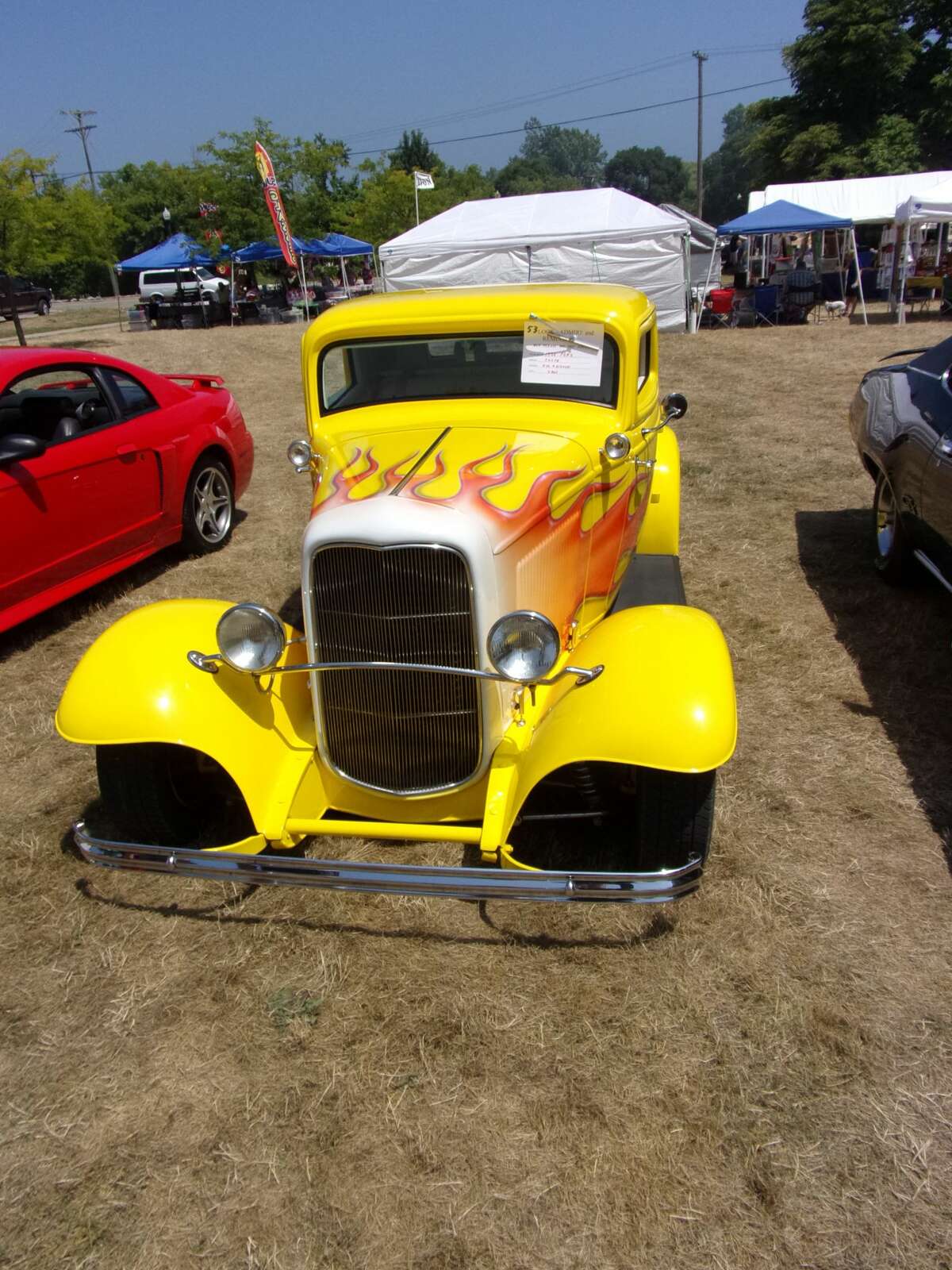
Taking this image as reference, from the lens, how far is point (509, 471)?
3096 millimetres

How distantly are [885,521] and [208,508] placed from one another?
4798mm

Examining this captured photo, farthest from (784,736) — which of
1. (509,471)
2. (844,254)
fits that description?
(844,254)

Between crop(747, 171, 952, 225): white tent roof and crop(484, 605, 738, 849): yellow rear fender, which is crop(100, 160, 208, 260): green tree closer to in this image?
crop(747, 171, 952, 225): white tent roof

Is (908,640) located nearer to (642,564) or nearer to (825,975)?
(642,564)

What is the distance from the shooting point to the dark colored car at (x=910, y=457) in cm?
457

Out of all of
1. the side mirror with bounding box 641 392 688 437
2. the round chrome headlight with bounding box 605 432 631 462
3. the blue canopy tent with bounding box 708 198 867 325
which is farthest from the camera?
the blue canopy tent with bounding box 708 198 867 325

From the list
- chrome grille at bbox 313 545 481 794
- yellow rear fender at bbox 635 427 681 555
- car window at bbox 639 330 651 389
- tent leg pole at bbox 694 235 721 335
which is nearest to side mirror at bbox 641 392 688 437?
car window at bbox 639 330 651 389

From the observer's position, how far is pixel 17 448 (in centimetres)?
479

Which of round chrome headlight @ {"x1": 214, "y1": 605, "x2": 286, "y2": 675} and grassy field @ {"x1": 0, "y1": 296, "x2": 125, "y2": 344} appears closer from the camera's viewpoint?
round chrome headlight @ {"x1": 214, "y1": 605, "x2": 286, "y2": 675}

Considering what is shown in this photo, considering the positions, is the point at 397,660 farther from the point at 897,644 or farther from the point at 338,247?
the point at 338,247

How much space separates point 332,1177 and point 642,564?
3.19 metres

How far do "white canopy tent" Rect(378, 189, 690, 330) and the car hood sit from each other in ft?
51.0

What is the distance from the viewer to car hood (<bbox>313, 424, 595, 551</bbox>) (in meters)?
2.88

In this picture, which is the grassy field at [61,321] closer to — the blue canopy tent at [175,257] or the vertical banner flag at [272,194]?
the blue canopy tent at [175,257]
